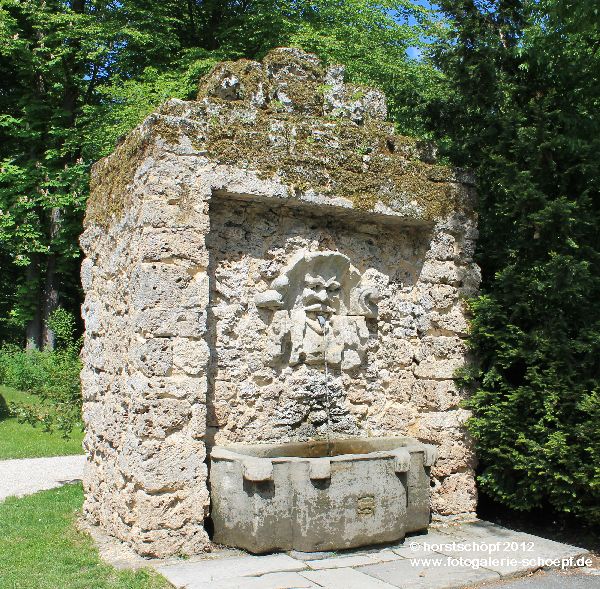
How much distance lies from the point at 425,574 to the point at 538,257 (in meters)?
2.79

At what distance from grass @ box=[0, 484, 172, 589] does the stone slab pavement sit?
0.32m

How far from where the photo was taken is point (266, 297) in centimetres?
532

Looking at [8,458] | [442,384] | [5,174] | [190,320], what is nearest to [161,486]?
[190,320]

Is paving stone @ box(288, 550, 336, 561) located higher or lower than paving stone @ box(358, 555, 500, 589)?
higher

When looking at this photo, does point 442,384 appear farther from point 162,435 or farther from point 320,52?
point 320,52

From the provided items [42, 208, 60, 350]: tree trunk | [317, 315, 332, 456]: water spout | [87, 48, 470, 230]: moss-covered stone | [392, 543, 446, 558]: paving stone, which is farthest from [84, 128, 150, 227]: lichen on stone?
[42, 208, 60, 350]: tree trunk

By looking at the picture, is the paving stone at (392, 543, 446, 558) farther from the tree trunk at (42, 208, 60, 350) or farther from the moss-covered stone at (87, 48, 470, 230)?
the tree trunk at (42, 208, 60, 350)

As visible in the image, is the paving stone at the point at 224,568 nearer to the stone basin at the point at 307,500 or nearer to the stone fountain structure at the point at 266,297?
the stone basin at the point at 307,500

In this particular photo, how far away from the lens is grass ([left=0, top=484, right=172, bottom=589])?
427 cm

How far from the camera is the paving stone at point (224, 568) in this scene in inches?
164

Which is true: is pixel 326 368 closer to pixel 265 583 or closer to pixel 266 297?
pixel 266 297

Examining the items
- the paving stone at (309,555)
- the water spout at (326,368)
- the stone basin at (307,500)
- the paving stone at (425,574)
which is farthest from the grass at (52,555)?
the water spout at (326,368)

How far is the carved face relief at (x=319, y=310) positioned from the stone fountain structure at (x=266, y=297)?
0.6 inches


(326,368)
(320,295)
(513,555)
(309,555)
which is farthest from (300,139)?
(513,555)
